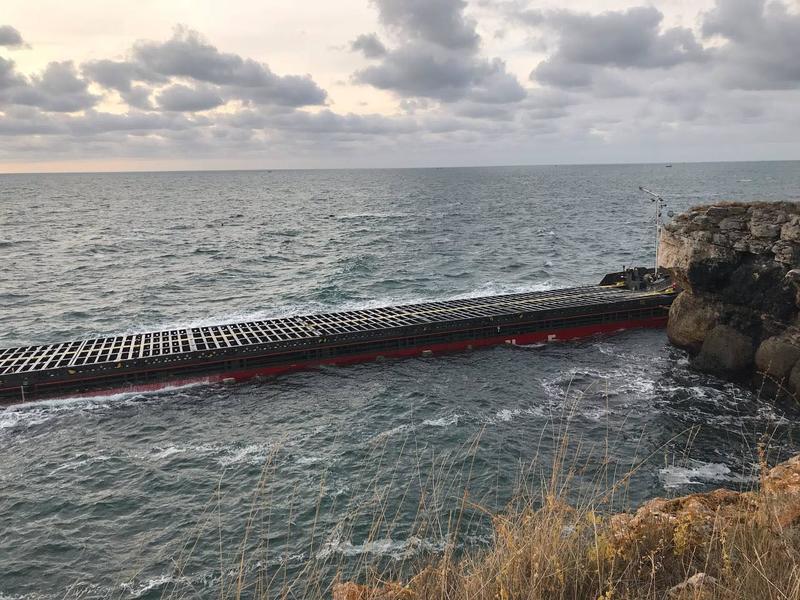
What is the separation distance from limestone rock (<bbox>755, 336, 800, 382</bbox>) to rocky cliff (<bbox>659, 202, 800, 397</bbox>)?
4cm

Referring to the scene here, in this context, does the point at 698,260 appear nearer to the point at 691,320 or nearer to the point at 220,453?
the point at 691,320

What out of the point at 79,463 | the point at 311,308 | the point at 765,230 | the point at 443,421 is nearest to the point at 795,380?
the point at 765,230

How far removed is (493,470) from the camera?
24.2m

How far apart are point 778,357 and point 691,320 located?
7369 mm

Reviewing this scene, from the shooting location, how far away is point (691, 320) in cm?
3759

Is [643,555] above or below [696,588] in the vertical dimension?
below

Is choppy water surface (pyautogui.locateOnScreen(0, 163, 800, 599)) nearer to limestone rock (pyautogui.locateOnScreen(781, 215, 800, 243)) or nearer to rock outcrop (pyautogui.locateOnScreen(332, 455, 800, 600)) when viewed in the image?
rock outcrop (pyautogui.locateOnScreen(332, 455, 800, 600))

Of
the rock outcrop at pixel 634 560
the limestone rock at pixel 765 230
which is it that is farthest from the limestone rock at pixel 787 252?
the rock outcrop at pixel 634 560

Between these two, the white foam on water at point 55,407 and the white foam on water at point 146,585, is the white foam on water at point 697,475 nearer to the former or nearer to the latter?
the white foam on water at point 146,585

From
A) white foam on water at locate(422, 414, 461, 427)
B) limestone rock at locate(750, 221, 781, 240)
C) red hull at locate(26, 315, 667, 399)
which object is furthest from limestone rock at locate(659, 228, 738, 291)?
white foam on water at locate(422, 414, 461, 427)

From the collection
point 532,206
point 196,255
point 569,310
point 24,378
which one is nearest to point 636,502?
point 569,310

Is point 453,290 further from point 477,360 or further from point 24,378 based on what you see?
point 24,378

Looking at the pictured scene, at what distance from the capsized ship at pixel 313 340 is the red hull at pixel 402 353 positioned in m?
0.07

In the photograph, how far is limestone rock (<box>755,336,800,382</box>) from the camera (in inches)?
1184
